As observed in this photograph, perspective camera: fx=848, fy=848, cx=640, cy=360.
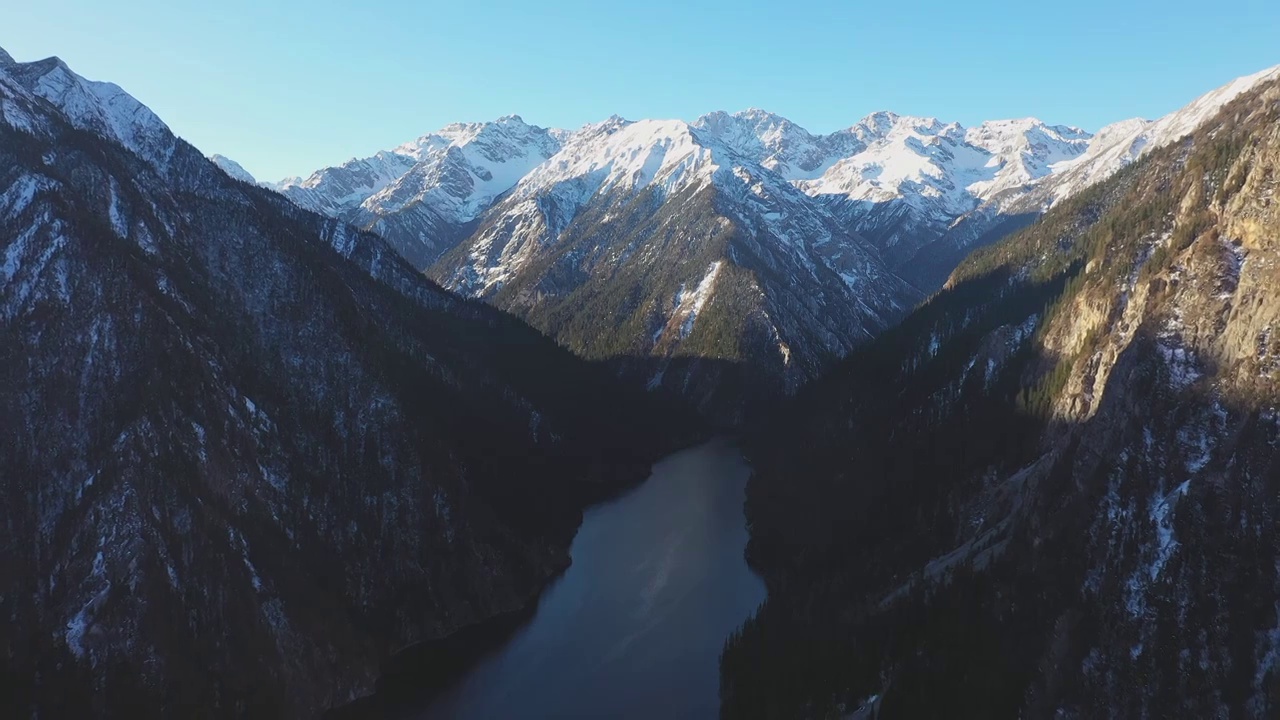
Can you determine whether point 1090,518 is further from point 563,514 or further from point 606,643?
point 563,514

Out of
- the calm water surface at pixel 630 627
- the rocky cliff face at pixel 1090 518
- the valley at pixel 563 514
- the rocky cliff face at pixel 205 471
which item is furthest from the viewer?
the calm water surface at pixel 630 627

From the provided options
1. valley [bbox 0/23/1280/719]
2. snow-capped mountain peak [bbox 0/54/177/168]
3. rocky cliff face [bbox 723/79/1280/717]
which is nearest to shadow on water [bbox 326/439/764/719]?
valley [bbox 0/23/1280/719]

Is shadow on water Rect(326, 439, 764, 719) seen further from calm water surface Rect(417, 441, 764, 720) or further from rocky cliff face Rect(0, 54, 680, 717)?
rocky cliff face Rect(0, 54, 680, 717)

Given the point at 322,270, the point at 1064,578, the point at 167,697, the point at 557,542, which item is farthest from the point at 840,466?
the point at 167,697

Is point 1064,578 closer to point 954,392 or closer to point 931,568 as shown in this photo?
point 931,568

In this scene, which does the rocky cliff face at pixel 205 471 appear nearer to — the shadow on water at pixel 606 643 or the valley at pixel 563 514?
the valley at pixel 563 514

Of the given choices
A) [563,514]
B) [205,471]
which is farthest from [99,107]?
[563,514]

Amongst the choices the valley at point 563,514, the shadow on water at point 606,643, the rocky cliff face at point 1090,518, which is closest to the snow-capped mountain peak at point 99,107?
the valley at point 563,514
